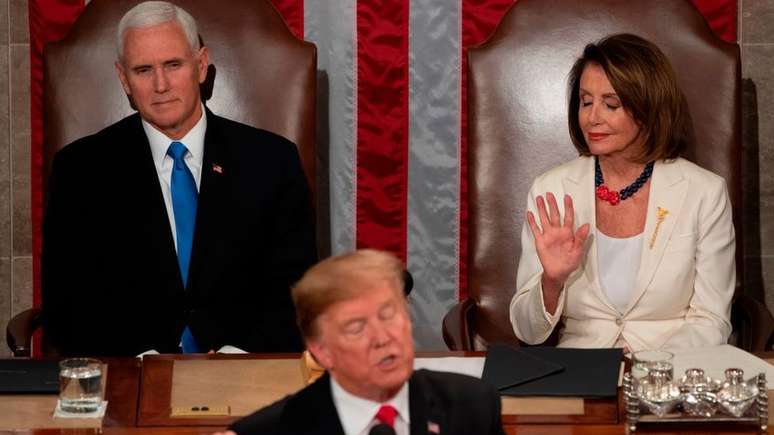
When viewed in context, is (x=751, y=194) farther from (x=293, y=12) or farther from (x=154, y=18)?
(x=154, y=18)

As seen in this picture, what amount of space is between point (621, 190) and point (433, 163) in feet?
3.10

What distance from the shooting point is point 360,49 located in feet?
15.1

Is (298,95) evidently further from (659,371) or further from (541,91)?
(659,371)

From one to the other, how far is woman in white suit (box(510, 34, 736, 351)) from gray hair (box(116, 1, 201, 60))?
42.5 inches

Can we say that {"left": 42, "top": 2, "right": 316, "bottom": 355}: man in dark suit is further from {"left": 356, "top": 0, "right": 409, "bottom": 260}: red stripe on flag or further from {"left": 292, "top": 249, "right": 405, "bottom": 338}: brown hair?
{"left": 292, "top": 249, "right": 405, "bottom": 338}: brown hair

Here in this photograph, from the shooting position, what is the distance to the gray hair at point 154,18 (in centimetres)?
397

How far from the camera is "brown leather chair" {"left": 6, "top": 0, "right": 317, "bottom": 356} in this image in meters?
4.21

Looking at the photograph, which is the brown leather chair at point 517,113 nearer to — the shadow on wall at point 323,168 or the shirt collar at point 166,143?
the shadow on wall at point 323,168

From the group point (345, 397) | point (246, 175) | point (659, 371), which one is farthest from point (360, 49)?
point (345, 397)

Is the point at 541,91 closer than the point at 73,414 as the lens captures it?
No

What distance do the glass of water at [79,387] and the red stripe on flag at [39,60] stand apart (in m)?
1.72

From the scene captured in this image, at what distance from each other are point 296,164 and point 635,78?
1.01 metres

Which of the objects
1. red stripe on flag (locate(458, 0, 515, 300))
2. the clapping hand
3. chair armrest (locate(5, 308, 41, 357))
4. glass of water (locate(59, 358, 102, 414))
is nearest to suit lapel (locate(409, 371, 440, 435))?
glass of water (locate(59, 358, 102, 414))

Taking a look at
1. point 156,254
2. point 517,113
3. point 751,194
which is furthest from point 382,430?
point 751,194
